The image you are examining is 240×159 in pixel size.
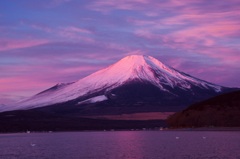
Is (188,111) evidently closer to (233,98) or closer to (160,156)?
(233,98)

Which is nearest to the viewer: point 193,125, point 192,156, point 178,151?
point 192,156

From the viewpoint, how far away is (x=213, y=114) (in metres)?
167

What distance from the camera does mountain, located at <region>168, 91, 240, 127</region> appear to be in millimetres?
163375

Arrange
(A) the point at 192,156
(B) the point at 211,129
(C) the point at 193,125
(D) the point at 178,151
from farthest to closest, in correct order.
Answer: (C) the point at 193,125 < (B) the point at 211,129 < (D) the point at 178,151 < (A) the point at 192,156

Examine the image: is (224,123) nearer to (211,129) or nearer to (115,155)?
(211,129)

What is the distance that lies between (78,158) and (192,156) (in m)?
12.5

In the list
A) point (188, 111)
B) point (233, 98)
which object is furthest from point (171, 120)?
point (233, 98)

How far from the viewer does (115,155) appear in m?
68.0

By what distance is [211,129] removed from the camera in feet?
530

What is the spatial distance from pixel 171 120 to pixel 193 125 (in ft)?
37.9

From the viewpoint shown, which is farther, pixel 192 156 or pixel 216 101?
pixel 216 101

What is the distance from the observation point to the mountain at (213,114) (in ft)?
536

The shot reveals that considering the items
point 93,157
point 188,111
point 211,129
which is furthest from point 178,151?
point 188,111

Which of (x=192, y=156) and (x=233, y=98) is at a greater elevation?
(x=233, y=98)
